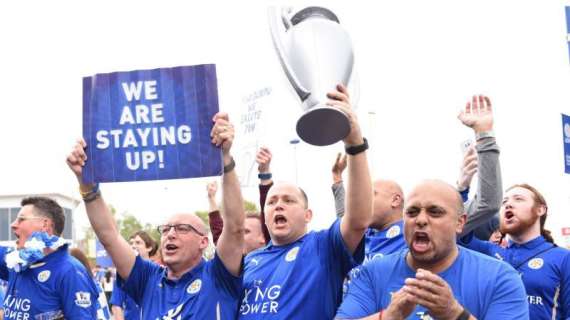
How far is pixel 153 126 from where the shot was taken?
4918 millimetres

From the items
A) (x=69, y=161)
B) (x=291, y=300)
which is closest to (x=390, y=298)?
(x=291, y=300)

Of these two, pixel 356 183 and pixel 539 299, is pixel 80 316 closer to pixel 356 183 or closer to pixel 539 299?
pixel 356 183

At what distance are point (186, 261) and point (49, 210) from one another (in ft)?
6.46

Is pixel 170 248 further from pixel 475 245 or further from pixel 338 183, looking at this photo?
pixel 475 245

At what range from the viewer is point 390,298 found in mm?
3855

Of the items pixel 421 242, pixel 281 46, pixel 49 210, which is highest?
pixel 281 46

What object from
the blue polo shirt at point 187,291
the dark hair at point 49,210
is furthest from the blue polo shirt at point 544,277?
the dark hair at point 49,210

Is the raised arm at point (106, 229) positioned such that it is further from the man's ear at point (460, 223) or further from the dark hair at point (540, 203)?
the dark hair at point (540, 203)

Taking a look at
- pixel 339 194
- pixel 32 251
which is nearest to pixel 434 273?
pixel 339 194

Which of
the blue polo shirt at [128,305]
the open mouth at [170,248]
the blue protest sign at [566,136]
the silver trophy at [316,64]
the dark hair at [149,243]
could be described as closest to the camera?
the silver trophy at [316,64]

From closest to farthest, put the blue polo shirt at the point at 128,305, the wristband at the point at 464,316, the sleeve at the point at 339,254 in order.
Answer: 1. the wristband at the point at 464,316
2. the sleeve at the point at 339,254
3. the blue polo shirt at the point at 128,305

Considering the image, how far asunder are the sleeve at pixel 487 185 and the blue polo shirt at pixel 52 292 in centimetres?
299

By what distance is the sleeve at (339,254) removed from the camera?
15.9ft

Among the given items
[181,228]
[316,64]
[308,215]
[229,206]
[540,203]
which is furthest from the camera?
[540,203]
